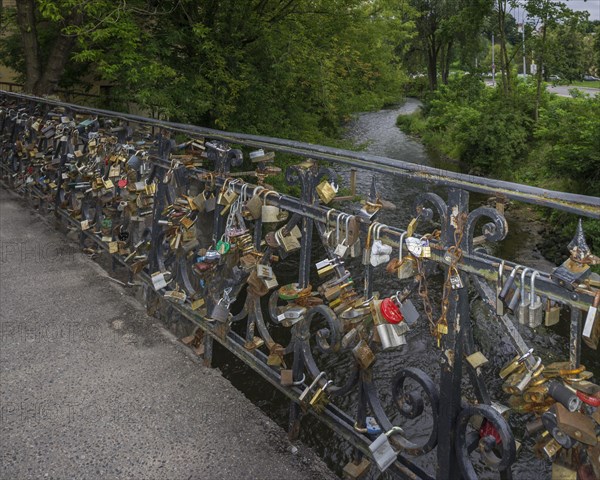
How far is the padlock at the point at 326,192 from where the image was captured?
2.29 m

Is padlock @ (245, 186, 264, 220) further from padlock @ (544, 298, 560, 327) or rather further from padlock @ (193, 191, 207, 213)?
padlock @ (544, 298, 560, 327)

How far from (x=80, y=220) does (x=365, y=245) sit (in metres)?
3.90

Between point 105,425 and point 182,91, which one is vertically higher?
point 182,91

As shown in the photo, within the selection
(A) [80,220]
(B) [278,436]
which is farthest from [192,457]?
(A) [80,220]

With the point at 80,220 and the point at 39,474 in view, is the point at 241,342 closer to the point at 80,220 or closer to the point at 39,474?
the point at 39,474

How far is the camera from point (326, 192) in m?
2.29

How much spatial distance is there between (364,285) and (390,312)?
1.02ft

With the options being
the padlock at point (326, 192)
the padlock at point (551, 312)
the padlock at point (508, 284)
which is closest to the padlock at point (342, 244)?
the padlock at point (326, 192)

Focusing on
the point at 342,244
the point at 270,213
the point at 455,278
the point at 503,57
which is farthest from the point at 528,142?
the point at 455,278

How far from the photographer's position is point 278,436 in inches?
101

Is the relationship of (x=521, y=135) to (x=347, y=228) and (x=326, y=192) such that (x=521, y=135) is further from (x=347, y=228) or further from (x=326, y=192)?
(x=347, y=228)

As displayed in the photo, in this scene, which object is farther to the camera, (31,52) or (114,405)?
(31,52)

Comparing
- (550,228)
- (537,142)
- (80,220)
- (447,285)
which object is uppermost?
(447,285)

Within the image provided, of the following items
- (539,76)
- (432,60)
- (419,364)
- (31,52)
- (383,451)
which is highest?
(432,60)
